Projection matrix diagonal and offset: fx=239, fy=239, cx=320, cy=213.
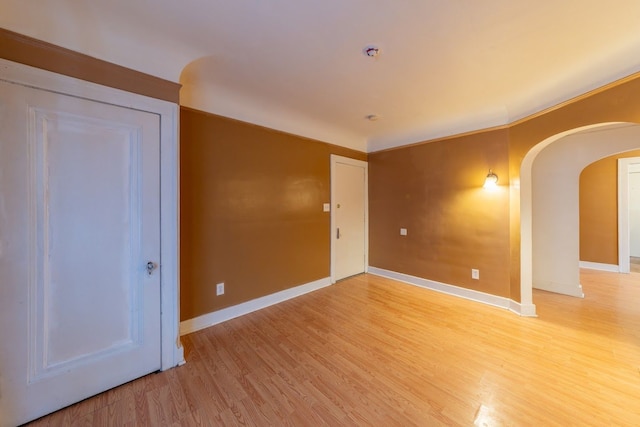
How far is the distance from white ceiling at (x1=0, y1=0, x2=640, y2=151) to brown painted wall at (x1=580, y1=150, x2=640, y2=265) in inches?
139

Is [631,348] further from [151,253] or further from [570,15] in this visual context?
[151,253]

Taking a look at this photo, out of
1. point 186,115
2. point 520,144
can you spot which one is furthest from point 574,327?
point 186,115

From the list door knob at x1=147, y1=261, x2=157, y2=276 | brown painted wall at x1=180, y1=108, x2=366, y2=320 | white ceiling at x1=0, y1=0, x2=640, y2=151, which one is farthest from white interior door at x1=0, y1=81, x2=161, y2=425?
brown painted wall at x1=180, y1=108, x2=366, y2=320

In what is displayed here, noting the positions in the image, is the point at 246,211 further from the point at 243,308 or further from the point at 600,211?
the point at 600,211

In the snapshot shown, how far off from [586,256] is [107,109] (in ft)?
25.3

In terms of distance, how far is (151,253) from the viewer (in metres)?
1.82

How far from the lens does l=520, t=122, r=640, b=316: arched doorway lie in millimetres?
3258

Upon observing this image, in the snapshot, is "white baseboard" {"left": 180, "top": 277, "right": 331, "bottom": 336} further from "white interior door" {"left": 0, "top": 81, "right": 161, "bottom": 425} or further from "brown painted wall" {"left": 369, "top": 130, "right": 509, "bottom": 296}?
"brown painted wall" {"left": 369, "top": 130, "right": 509, "bottom": 296}

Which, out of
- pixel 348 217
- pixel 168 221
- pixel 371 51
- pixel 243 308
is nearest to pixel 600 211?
pixel 348 217

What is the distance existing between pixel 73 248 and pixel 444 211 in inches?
157

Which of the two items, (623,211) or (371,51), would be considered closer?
(371,51)

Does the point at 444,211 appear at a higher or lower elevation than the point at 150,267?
higher

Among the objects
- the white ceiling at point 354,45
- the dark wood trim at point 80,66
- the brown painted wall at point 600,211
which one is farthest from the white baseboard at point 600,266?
the dark wood trim at point 80,66

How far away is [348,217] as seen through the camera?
4180mm
